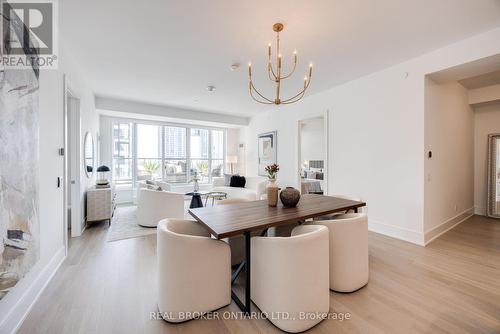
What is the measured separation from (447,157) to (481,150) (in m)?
2.01

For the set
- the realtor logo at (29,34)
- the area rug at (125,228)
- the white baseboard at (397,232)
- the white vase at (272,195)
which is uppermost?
the realtor logo at (29,34)

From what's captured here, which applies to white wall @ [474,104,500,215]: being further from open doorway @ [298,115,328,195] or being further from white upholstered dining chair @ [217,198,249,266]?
white upholstered dining chair @ [217,198,249,266]

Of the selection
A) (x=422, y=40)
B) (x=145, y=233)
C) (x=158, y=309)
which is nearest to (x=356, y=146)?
(x=422, y=40)

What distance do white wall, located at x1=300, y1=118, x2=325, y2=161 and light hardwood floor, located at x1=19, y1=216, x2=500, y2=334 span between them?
572cm

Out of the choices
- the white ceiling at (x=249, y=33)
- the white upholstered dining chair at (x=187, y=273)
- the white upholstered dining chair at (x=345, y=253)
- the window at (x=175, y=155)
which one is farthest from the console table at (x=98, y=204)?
the white upholstered dining chair at (x=345, y=253)

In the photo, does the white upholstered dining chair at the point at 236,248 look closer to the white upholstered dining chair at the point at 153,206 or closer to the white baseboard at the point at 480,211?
the white upholstered dining chair at the point at 153,206

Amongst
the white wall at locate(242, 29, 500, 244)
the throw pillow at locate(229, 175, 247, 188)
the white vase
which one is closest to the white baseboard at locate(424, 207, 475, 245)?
the white wall at locate(242, 29, 500, 244)

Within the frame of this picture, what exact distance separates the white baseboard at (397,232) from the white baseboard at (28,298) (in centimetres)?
433

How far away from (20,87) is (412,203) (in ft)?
14.8

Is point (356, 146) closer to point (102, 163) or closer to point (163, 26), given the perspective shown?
point (163, 26)

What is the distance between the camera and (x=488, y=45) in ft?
7.86

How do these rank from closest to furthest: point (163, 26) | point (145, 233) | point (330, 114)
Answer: point (163, 26), point (145, 233), point (330, 114)

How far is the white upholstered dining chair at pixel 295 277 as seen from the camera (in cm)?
151

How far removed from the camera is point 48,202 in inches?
83.5
